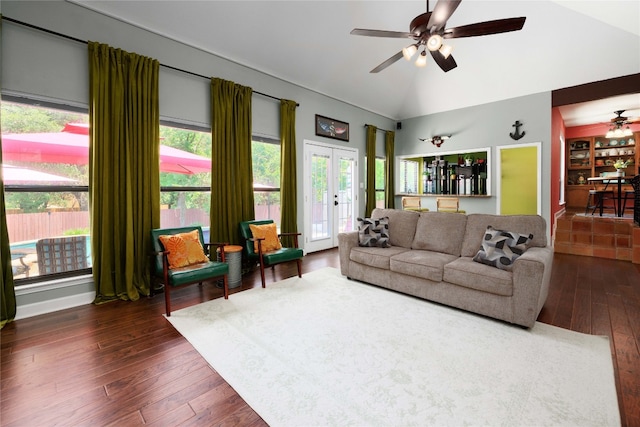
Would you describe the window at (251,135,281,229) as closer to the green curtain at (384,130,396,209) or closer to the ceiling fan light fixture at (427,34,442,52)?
the ceiling fan light fixture at (427,34,442,52)

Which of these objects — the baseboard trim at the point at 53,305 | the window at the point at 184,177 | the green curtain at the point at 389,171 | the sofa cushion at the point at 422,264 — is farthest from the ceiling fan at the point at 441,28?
the green curtain at the point at 389,171

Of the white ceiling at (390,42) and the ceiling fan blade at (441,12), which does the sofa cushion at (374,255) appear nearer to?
the ceiling fan blade at (441,12)

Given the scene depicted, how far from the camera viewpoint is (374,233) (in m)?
3.79

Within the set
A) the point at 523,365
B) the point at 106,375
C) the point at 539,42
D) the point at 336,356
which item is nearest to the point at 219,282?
the point at 106,375

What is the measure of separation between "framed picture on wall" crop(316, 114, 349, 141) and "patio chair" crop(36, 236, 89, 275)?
405 cm

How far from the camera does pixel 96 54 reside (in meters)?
3.04

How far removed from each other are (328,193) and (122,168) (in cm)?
363

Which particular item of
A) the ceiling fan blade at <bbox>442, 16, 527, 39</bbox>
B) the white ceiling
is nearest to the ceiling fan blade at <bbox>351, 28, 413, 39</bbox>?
the ceiling fan blade at <bbox>442, 16, 527, 39</bbox>

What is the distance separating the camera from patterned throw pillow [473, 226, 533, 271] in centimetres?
267

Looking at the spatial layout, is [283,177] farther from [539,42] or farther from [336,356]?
[539,42]

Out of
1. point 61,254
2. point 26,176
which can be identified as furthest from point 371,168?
point 26,176

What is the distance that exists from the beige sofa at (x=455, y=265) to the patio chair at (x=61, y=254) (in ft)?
9.79

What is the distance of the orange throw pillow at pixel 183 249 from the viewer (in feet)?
10.3

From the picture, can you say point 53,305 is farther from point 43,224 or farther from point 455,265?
point 455,265
